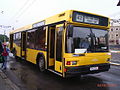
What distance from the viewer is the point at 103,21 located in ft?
21.6

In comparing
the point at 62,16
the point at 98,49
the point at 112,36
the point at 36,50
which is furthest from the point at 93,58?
the point at 112,36

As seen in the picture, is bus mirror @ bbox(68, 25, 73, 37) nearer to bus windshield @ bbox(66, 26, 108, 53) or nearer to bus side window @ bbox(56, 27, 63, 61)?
bus windshield @ bbox(66, 26, 108, 53)

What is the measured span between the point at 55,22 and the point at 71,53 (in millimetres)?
1914

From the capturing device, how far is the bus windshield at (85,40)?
5.61 meters

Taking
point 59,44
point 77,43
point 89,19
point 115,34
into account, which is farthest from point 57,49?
point 115,34

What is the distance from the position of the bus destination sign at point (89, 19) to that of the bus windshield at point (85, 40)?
1.06ft

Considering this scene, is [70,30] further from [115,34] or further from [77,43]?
[115,34]

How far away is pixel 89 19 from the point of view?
614 centimetres

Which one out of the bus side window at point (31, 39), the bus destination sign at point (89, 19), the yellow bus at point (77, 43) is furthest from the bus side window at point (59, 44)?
the bus side window at point (31, 39)

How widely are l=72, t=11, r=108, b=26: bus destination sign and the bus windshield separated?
1.06ft

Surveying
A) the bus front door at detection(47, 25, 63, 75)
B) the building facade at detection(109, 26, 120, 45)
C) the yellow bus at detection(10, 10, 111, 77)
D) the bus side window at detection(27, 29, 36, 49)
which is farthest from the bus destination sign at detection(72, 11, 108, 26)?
the building facade at detection(109, 26, 120, 45)

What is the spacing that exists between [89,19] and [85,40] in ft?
3.23

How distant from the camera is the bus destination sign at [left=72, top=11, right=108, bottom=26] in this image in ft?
18.9

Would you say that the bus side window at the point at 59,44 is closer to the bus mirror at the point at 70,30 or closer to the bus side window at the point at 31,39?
the bus mirror at the point at 70,30
